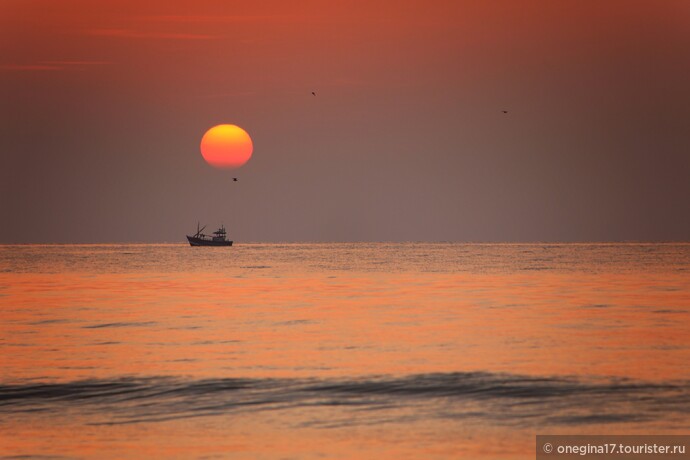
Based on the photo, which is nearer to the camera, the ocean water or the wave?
the ocean water

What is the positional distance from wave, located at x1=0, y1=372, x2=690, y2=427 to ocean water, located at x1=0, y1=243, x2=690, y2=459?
0.27 ft

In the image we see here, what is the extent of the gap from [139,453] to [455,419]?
26.3 ft

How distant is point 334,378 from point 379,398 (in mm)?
3478

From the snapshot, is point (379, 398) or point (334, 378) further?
point (334, 378)

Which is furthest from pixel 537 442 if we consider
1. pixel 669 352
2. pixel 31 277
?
pixel 31 277

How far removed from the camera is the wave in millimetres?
24062

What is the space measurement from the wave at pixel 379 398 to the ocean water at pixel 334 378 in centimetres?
8

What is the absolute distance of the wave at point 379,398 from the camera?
24062 millimetres

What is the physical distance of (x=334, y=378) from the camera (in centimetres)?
2962

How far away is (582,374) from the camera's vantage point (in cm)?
3061

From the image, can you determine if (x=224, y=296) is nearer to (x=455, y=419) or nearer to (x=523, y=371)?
(x=523, y=371)

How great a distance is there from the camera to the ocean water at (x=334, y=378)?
21.5 m

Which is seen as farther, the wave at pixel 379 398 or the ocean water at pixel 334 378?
the wave at pixel 379 398

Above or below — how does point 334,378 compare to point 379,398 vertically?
above
